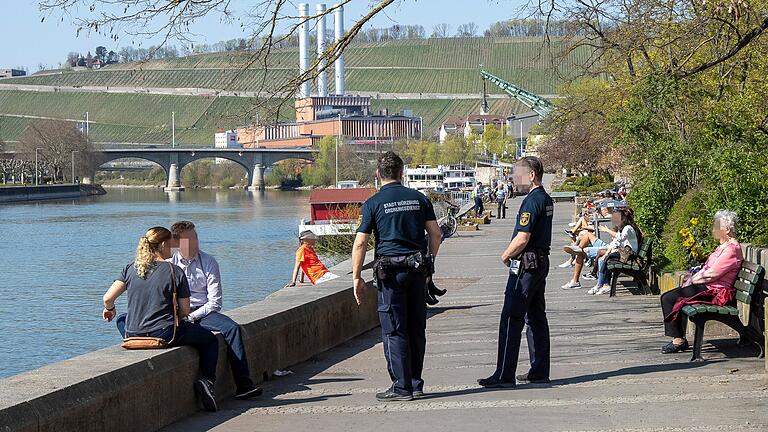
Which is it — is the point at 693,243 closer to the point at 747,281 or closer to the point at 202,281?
the point at 747,281

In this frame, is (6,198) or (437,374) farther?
(6,198)

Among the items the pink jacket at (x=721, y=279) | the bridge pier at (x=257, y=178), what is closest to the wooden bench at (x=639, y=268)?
the pink jacket at (x=721, y=279)

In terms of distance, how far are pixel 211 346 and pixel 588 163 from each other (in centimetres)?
7413

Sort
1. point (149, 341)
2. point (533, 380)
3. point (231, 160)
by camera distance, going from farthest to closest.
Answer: point (231, 160), point (533, 380), point (149, 341)

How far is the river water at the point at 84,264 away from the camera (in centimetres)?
2712

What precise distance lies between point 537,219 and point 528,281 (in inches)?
19.7

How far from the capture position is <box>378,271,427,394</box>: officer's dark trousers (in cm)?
972

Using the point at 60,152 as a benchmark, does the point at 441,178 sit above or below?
below

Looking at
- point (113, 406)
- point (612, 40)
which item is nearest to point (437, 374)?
point (113, 406)

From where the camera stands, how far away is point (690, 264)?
614 inches

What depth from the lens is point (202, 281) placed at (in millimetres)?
10250

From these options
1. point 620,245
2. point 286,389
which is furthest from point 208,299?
point 620,245

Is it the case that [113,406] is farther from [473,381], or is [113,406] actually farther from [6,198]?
[6,198]

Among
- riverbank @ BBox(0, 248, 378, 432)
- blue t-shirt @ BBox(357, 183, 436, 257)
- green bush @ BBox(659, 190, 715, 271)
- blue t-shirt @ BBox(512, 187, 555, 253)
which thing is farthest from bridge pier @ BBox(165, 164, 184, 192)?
blue t-shirt @ BBox(357, 183, 436, 257)
